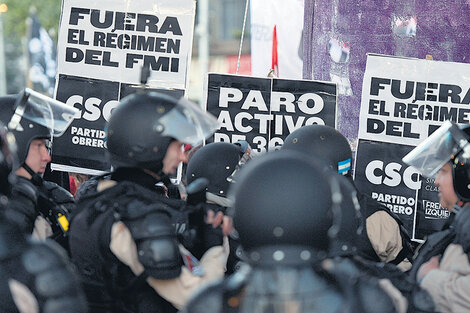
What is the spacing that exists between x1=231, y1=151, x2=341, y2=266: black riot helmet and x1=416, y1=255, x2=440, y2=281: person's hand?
1.43m

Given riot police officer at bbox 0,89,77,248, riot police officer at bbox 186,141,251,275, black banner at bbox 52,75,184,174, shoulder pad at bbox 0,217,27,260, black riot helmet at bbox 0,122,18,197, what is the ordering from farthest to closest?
1. black banner at bbox 52,75,184,174
2. riot police officer at bbox 186,141,251,275
3. riot police officer at bbox 0,89,77,248
4. black riot helmet at bbox 0,122,18,197
5. shoulder pad at bbox 0,217,27,260

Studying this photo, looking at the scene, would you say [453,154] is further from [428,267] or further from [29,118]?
[29,118]

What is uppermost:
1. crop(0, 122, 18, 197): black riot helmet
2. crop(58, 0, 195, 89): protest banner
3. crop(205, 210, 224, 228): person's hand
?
crop(58, 0, 195, 89): protest banner

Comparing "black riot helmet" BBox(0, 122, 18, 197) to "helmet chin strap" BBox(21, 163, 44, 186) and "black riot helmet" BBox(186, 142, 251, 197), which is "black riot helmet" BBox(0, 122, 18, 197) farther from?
"black riot helmet" BBox(186, 142, 251, 197)

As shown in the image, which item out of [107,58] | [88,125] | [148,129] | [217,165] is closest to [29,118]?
[148,129]

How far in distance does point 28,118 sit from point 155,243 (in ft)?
4.89

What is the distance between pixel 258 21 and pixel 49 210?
459 centimetres

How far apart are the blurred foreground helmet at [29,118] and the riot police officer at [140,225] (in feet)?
2.30

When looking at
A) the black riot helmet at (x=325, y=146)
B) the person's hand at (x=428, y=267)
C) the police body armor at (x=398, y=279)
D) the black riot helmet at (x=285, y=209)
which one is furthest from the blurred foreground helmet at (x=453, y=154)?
the black riot helmet at (x=285, y=209)

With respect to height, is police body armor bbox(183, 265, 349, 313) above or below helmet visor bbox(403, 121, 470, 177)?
below

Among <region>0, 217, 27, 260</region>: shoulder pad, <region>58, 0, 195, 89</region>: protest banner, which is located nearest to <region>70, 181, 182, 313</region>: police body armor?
<region>0, 217, 27, 260</region>: shoulder pad

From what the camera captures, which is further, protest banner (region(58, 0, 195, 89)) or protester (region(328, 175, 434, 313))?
protest banner (region(58, 0, 195, 89))

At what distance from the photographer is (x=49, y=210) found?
4438 millimetres

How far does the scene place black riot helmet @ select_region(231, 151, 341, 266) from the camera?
232cm
